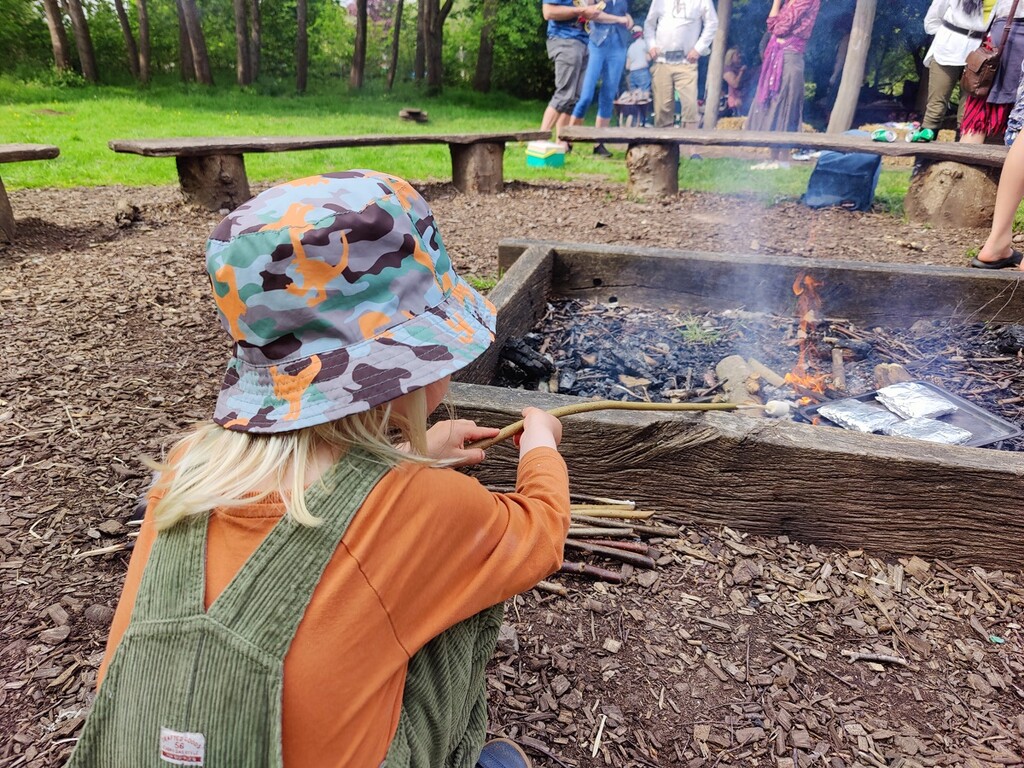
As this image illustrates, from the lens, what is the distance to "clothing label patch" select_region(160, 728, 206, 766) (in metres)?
0.99

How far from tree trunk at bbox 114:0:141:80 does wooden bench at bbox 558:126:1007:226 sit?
17513 millimetres

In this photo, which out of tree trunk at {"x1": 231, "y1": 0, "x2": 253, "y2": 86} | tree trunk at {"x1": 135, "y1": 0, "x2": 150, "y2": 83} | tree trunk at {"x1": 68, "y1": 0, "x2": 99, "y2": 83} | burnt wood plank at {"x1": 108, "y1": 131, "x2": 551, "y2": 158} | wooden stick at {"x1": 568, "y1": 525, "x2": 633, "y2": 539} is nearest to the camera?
wooden stick at {"x1": 568, "y1": 525, "x2": 633, "y2": 539}

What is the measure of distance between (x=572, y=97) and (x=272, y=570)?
969 centimetres

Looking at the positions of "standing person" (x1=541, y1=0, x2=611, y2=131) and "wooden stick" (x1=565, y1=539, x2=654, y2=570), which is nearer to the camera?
"wooden stick" (x1=565, y1=539, x2=654, y2=570)

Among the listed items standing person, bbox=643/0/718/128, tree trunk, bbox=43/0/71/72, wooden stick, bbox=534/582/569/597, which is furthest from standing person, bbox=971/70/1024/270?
tree trunk, bbox=43/0/71/72

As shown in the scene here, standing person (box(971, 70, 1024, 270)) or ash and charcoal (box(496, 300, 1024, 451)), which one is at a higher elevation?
standing person (box(971, 70, 1024, 270))

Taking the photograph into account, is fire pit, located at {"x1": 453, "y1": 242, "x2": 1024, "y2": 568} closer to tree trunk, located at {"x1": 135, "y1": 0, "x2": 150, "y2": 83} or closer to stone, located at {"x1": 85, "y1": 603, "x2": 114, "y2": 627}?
stone, located at {"x1": 85, "y1": 603, "x2": 114, "y2": 627}

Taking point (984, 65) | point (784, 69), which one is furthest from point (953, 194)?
point (784, 69)

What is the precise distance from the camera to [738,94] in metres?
14.9

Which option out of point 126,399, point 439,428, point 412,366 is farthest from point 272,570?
point 126,399

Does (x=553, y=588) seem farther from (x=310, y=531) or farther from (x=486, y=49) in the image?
(x=486, y=49)

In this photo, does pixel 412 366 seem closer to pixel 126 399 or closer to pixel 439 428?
pixel 439 428

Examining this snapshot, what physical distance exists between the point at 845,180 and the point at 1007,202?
2.69 m

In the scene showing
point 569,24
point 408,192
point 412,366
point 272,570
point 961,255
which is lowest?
point 961,255
